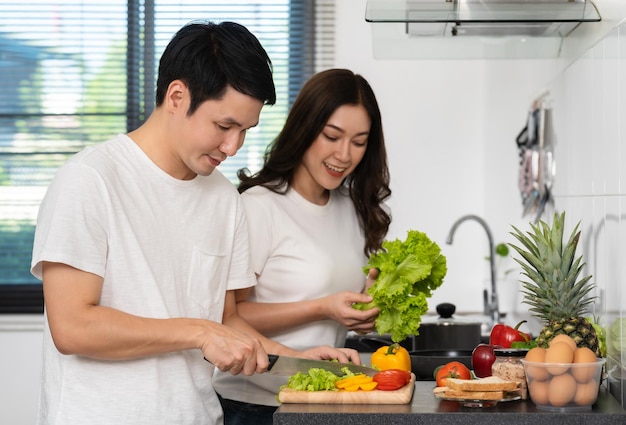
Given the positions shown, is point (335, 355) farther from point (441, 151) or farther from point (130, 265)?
point (441, 151)

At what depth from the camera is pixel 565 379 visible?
1.68 m

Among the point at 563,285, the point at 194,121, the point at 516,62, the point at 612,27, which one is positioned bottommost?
the point at 563,285

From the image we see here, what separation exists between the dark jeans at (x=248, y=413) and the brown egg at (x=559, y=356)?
30.8 inches

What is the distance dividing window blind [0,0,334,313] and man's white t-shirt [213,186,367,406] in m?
2.05

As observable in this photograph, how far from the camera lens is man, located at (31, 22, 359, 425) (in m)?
1.61

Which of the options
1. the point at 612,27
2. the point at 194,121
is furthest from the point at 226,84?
the point at 612,27

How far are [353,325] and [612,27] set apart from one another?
37.9 inches

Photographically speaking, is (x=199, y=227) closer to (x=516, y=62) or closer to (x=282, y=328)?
(x=282, y=328)

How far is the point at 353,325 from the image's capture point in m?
2.31

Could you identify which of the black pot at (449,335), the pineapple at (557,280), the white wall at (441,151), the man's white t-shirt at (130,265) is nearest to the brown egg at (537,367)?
the pineapple at (557,280)

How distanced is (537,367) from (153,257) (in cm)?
78

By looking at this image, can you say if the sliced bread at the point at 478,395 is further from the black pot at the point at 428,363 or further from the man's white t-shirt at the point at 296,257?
the man's white t-shirt at the point at 296,257

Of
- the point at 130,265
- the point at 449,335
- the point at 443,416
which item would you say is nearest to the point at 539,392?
the point at 443,416

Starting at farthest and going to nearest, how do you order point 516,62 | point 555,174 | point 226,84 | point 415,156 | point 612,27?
point 415,156
point 516,62
point 555,174
point 612,27
point 226,84
